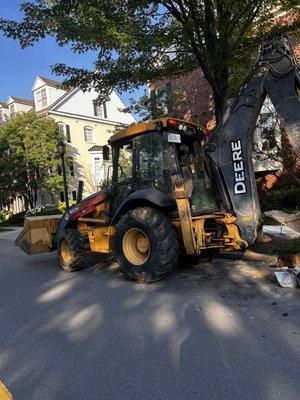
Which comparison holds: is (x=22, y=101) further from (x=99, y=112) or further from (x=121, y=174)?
(x=121, y=174)

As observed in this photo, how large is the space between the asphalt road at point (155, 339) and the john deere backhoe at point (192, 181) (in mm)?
656

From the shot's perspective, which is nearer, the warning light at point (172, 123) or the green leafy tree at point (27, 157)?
the warning light at point (172, 123)

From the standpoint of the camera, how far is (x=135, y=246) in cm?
733

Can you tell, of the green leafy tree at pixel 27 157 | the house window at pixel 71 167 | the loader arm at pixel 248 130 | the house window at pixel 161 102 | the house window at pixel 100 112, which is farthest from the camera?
the house window at pixel 100 112

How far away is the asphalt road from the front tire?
246 millimetres

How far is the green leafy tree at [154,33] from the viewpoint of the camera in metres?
8.73

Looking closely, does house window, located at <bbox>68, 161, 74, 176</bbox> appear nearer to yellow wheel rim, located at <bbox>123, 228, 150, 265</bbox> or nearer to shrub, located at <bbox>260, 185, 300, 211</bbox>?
shrub, located at <bbox>260, 185, 300, 211</bbox>

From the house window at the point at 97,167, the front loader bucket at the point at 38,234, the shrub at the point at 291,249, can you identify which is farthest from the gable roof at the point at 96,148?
the shrub at the point at 291,249

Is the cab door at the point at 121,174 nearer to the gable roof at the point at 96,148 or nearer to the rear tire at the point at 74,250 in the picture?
the rear tire at the point at 74,250

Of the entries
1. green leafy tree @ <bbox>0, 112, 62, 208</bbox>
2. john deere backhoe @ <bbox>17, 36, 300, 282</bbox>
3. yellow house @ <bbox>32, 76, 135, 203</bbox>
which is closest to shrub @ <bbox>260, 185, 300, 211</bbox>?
john deere backhoe @ <bbox>17, 36, 300, 282</bbox>

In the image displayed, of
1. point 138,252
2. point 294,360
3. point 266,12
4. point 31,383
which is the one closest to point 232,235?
point 138,252

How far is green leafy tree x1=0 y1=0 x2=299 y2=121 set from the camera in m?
8.73

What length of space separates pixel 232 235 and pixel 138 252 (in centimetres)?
168

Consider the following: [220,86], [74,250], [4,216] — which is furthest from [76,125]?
[74,250]
